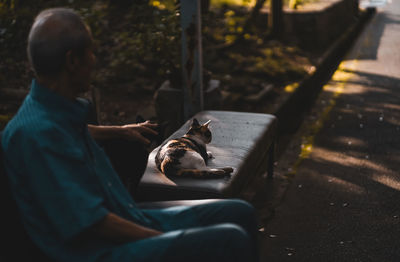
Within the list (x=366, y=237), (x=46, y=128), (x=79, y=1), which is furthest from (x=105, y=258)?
(x=79, y=1)

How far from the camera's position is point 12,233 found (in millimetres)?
2160

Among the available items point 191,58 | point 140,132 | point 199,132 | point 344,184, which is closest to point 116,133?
point 140,132

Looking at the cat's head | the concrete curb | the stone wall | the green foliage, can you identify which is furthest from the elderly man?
the stone wall

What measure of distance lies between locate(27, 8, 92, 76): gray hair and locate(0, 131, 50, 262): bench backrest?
0.45m

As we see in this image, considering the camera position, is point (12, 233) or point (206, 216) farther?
point (206, 216)

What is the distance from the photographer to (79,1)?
5988mm

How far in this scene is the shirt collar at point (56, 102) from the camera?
6.73 feet

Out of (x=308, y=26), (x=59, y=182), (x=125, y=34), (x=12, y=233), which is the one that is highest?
(x=59, y=182)

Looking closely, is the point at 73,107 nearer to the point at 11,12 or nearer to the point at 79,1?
the point at 11,12

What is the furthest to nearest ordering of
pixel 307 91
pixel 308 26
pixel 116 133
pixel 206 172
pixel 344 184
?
pixel 308 26, pixel 307 91, pixel 344 184, pixel 206 172, pixel 116 133

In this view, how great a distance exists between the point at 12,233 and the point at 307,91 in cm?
779

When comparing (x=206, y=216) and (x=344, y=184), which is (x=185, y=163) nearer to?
(x=206, y=216)

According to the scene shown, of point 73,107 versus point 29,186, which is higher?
point 73,107

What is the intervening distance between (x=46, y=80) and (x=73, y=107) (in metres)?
0.16
